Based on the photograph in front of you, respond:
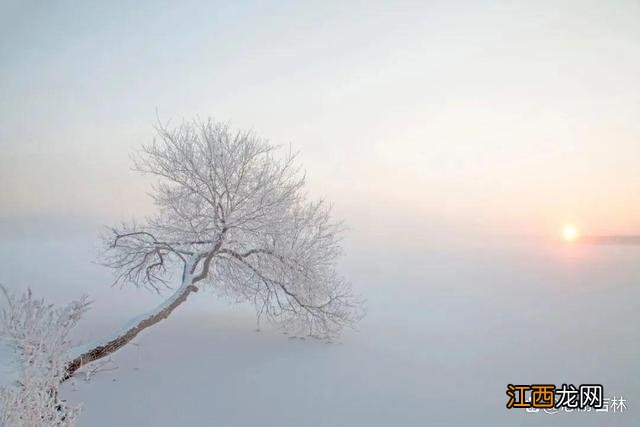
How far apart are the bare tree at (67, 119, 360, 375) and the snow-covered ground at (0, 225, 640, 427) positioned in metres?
1.49

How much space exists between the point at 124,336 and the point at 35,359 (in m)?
4.11

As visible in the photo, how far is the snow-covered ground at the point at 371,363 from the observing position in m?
7.23

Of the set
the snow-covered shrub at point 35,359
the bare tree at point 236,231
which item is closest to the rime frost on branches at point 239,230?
the bare tree at point 236,231

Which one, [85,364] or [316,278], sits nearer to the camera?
[85,364]

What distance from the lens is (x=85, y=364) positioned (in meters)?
8.26

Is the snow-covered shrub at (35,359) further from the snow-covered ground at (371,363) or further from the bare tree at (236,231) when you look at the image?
the bare tree at (236,231)

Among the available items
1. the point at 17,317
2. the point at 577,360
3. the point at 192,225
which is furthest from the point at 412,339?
the point at 17,317

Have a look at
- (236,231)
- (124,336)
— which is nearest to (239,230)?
(236,231)

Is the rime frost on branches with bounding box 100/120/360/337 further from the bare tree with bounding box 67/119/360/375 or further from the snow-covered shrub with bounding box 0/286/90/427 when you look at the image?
the snow-covered shrub with bounding box 0/286/90/427

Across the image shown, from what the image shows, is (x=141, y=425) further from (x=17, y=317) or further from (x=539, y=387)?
(x=539, y=387)

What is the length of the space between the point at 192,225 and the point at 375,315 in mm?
8446

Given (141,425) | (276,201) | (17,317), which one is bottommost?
(141,425)

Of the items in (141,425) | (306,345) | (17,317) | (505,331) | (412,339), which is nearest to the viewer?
(17,317)

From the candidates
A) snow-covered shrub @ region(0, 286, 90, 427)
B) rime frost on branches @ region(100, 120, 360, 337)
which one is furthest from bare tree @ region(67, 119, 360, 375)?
snow-covered shrub @ region(0, 286, 90, 427)
